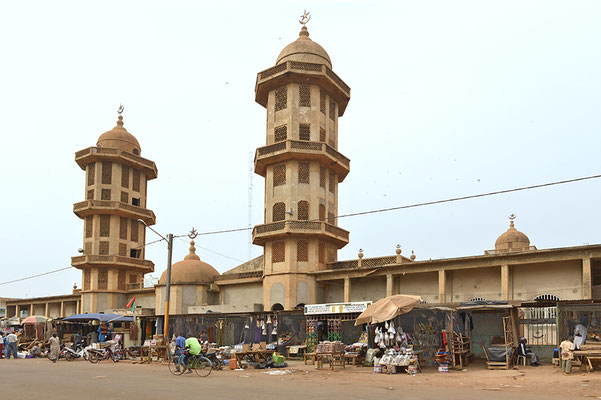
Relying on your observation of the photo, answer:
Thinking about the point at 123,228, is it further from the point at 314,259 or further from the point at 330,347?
the point at 330,347

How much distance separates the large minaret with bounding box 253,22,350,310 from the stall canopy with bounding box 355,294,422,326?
16.3 metres

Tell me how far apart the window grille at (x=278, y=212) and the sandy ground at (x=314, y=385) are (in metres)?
19.4

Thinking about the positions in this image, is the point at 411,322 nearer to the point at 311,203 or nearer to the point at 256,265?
the point at 311,203

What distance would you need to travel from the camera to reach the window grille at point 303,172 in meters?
40.2

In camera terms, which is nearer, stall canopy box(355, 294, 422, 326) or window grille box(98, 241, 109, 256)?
stall canopy box(355, 294, 422, 326)

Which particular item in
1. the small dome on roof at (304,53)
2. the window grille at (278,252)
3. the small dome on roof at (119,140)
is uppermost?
the small dome on roof at (304,53)

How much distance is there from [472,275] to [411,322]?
463 inches

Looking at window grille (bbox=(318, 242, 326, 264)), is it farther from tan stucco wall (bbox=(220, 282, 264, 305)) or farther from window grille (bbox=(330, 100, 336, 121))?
window grille (bbox=(330, 100, 336, 121))

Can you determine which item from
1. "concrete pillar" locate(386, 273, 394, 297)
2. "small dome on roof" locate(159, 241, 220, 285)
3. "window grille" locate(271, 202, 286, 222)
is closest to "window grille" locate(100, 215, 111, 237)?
"small dome on roof" locate(159, 241, 220, 285)

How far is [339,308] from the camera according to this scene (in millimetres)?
25984

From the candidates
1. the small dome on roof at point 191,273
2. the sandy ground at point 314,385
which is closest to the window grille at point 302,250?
the small dome on roof at point 191,273

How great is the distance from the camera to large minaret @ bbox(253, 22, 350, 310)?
39.1 meters

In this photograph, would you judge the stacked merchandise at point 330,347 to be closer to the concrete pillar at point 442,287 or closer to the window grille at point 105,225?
the concrete pillar at point 442,287

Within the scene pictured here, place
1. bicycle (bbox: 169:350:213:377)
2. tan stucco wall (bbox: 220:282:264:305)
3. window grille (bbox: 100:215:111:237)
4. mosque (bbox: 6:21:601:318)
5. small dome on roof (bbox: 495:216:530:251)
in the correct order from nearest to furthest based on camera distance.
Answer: bicycle (bbox: 169:350:213:377)
mosque (bbox: 6:21:601:318)
tan stucco wall (bbox: 220:282:264:305)
small dome on roof (bbox: 495:216:530:251)
window grille (bbox: 100:215:111:237)
